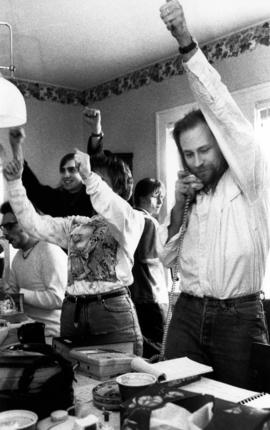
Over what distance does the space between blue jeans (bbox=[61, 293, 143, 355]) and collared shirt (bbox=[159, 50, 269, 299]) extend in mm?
496

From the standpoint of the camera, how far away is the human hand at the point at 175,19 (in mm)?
1318

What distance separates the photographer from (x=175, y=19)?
1.33 metres

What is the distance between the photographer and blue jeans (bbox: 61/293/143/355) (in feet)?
6.34

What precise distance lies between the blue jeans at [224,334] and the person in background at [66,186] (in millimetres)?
1126

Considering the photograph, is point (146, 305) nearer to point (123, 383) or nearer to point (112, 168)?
point (112, 168)

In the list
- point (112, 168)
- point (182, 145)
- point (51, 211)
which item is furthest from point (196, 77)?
point (51, 211)

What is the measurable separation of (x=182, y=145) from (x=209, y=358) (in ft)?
2.14

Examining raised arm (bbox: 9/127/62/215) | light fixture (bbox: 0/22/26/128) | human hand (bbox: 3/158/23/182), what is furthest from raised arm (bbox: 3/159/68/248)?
raised arm (bbox: 9/127/62/215)

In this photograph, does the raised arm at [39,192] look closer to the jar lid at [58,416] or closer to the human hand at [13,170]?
the human hand at [13,170]

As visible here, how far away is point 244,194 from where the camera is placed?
146 centimetres

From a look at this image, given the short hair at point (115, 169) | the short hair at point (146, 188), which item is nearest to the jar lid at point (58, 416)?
the short hair at point (115, 169)

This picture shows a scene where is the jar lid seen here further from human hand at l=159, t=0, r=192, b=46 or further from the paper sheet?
human hand at l=159, t=0, r=192, b=46

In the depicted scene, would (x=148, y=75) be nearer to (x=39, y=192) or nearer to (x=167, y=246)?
(x=39, y=192)

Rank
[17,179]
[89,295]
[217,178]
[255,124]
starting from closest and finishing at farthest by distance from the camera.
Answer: [217,178], [89,295], [17,179], [255,124]
